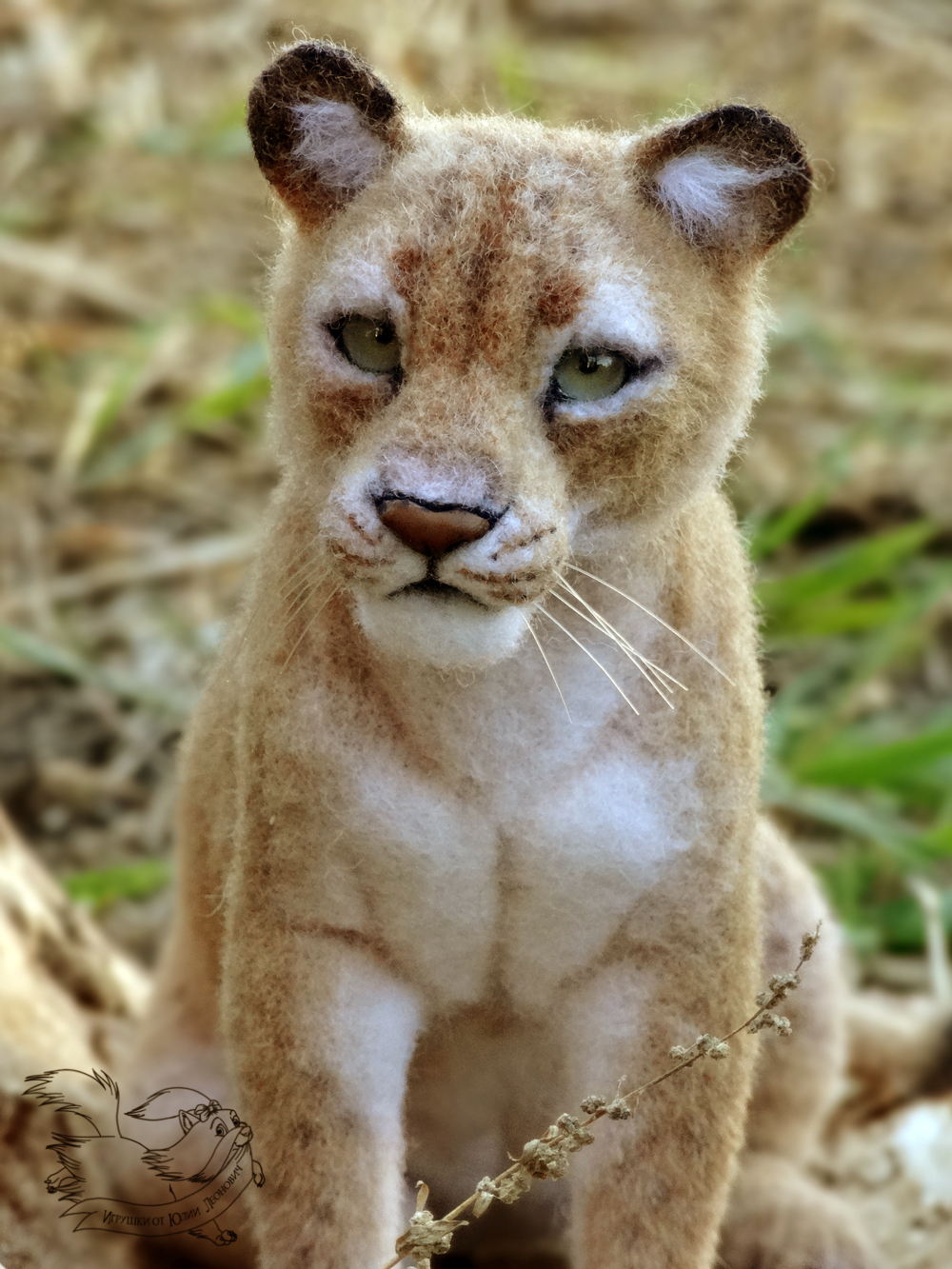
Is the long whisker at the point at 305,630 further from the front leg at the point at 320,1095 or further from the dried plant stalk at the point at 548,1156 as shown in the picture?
the dried plant stalk at the point at 548,1156

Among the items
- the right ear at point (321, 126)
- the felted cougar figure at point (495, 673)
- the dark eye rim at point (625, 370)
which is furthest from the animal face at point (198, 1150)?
the right ear at point (321, 126)

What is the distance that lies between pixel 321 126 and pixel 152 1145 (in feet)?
4.07

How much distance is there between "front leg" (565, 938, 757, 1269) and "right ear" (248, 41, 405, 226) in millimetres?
852

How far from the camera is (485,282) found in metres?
1.41

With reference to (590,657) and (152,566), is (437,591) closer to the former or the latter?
(590,657)

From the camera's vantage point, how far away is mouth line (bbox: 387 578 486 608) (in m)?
1.41

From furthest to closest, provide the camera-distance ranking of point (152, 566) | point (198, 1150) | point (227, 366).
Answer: point (227, 366), point (152, 566), point (198, 1150)

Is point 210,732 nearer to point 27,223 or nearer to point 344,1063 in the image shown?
point 344,1063

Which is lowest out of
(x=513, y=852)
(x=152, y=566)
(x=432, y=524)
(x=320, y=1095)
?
(x=152, y=566)

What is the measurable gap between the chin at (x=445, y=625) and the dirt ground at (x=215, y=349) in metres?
0.88

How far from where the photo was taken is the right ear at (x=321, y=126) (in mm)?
1528

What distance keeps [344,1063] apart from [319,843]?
0.24 meters

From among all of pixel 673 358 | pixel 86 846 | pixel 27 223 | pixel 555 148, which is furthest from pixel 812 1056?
pixel 27 223

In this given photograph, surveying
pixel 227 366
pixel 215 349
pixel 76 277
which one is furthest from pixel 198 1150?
pixel 76 277
